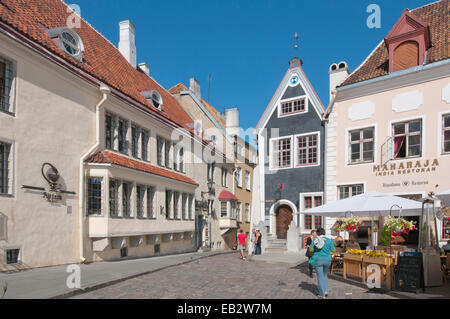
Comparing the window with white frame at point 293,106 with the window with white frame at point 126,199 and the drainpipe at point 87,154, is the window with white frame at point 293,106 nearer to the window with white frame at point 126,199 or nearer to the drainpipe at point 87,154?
the window with white frame at point 126,199

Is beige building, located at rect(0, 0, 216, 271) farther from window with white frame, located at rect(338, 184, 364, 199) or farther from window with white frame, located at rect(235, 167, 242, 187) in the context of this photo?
window with white frame, located at rect(235, 167, 242, 187)

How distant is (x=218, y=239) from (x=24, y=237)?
19030 millimetres

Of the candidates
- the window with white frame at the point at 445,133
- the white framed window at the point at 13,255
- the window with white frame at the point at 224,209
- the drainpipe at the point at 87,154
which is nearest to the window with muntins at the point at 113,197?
the drainpipe at the point at 87,154

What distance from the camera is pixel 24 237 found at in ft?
39.9

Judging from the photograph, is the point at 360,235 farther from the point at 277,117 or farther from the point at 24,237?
the point at 24,237

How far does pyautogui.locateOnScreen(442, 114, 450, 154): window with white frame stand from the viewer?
662 inches

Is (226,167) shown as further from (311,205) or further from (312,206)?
(312,206)

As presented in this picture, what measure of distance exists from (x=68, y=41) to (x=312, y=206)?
14901mm

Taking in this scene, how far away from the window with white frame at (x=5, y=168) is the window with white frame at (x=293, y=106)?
612 inches

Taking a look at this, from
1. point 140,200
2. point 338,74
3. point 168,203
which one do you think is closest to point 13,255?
point 140,200

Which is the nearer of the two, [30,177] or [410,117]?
[30,177]

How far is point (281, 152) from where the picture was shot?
23.2m

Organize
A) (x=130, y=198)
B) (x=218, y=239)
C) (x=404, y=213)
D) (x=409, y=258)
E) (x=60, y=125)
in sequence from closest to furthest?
1. (x=409, y=258)
2. (x=404, y=213)
3. (x=60, y=125)
4. (x=130, y=198)
5. (x=218, y=239)
